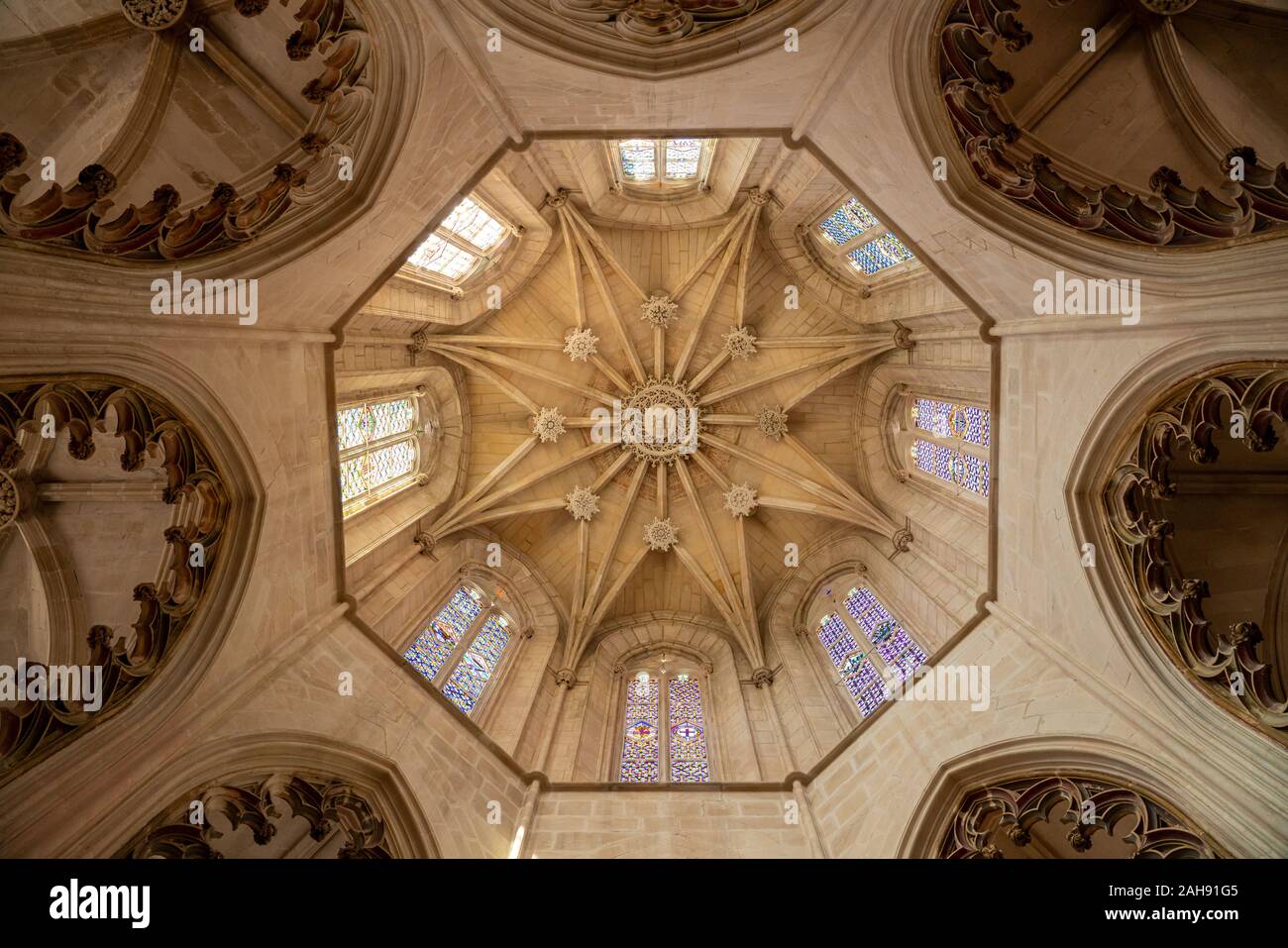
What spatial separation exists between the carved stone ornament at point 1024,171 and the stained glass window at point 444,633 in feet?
32.6

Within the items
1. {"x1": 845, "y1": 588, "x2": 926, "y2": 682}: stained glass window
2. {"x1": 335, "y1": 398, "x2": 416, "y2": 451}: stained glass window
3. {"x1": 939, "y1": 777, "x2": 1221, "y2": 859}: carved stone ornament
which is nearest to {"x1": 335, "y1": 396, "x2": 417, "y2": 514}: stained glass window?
{"x1": 335, "y1": 398, "x2": 416, "y2": 451}: stained glass window

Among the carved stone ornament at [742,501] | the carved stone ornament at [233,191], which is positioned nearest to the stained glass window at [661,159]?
the carved stone ornament at [742,501]

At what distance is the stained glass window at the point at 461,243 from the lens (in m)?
13.3

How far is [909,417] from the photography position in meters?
14.5

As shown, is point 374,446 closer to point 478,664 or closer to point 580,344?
point 478,664

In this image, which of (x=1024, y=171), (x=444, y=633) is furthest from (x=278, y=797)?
(x=1024, y=171)

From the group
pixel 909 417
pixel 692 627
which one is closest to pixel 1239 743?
pixel 909 417

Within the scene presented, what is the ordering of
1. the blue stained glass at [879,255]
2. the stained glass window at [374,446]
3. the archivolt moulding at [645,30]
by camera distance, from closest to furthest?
1. the archivolt moulding at [645,30]
2. the stained glass window at [374,446]
3. the blue stained glass at [879,255]

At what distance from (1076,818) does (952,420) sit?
7.37 meters

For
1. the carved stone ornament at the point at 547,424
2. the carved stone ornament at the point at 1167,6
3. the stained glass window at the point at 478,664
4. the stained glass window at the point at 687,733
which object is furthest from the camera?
the carved stone ornament at the point at 547,424

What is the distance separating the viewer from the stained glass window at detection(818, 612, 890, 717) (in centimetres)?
1196

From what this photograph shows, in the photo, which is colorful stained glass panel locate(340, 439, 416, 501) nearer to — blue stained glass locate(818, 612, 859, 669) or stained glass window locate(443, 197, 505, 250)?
stained glass window locate(443, 197, 505, 250)

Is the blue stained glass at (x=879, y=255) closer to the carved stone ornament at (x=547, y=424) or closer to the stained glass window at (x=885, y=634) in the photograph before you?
the stained glass window at (x=885, y=634)
